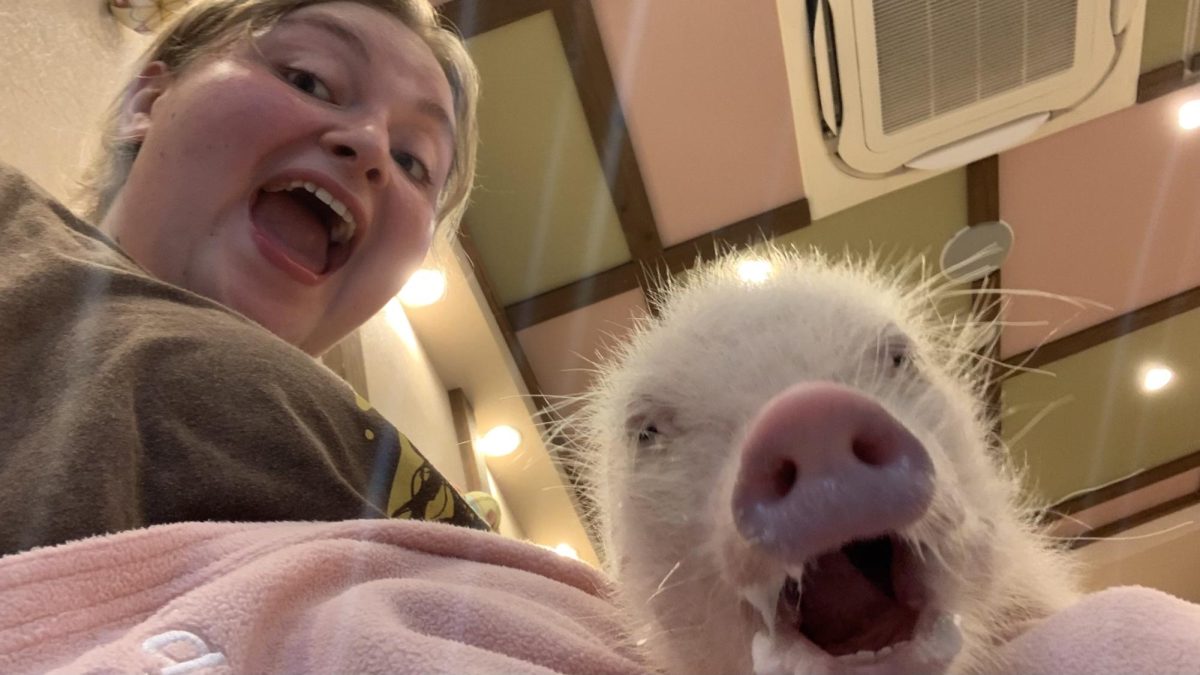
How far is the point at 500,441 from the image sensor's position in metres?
1.76

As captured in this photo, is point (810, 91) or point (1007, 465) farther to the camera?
point (810, 91)

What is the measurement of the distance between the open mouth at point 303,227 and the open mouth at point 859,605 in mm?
453

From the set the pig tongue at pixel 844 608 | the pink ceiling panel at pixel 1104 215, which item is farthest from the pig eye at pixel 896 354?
the pink ceiling panel at pixel 1104 215

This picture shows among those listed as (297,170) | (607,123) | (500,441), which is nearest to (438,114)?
(297,170)

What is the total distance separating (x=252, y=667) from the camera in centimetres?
27

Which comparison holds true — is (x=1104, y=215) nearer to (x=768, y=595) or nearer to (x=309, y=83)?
(x=309, y=83)

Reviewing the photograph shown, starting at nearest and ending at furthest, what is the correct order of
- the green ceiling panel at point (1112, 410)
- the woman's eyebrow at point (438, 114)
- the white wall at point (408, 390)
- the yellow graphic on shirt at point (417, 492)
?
the yellow graphic on shirt at point (417, 492) → the woman's eyebrow at point (438, 114) → the white wall at point (408, 390) → the green ceiling panel at point (1112, 410)

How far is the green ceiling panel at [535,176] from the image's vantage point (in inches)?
53.9

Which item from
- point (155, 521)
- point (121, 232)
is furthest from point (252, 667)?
point (121, 232)

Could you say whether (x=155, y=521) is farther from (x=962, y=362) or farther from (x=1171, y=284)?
(x=1171, y=284)

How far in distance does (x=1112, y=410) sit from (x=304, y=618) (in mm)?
2636

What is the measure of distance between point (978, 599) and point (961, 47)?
127cm

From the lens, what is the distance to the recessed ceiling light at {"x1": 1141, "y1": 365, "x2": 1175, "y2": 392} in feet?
7.72

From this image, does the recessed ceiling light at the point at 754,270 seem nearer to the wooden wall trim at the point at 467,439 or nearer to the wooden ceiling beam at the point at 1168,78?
the wooden wall trim at the point at 467,439
